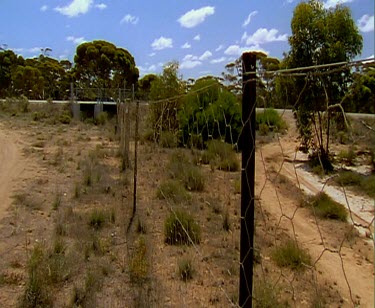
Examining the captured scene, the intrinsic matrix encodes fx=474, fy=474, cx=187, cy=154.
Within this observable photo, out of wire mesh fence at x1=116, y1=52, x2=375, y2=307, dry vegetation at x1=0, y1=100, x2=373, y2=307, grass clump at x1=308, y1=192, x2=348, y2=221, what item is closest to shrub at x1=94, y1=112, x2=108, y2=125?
dry vegetation at x1=0, y1=100, x2=373, y2=307

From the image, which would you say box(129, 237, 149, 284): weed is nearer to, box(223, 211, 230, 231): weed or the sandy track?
box(223, 211, 230, 231): weed

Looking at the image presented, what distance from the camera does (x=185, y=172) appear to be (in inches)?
363

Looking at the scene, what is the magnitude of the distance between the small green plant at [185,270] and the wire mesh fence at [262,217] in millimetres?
11

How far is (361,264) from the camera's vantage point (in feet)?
18.9

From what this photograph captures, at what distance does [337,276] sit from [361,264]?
0.51 m

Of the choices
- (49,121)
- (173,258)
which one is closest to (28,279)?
(173,258)

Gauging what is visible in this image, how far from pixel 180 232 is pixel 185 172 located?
3.07 m

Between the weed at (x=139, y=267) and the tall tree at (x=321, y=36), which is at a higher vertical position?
the tall tree at (x=321, y=36)

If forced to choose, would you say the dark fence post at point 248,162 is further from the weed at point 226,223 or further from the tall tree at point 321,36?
the tall tree at point 321,36

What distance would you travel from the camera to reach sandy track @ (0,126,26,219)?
847cm

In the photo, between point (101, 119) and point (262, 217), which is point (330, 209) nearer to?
point (262, 217)

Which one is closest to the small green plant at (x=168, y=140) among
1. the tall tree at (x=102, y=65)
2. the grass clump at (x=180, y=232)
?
the grass clump at (x=180, y=232)

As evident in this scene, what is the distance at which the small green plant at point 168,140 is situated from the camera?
9.71 meters

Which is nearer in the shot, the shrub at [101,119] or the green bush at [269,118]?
the green bush at [269,118]
